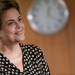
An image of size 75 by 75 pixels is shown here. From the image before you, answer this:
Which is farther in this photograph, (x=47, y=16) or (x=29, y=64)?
(x=47, y=16)

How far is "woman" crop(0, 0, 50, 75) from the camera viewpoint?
1.19 metres

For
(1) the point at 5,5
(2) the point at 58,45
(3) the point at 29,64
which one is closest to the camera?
(1) the point at 5,5

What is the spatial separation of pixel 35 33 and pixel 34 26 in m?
0.09

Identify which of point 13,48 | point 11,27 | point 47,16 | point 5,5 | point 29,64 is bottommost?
point 29,64

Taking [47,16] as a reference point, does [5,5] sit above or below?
below

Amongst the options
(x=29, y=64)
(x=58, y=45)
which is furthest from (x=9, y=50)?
(x=58, y=45)

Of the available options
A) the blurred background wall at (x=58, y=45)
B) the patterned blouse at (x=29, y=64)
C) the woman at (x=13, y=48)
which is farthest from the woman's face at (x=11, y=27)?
the blurred background wall at (x=58, y=45)

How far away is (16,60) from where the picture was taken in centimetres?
128

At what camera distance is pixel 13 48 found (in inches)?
50.0

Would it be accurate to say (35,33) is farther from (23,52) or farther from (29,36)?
(23,52)

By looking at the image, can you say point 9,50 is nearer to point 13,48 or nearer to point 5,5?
point 13,48

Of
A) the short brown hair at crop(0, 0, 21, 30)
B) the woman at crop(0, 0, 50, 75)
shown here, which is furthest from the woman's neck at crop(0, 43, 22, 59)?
the short brown hair at crop(0, 0, 21, 30)

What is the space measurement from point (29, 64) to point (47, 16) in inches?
48.1

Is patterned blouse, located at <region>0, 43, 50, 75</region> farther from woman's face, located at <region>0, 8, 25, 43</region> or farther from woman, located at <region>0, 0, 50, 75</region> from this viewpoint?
woman's face, located at <region>0, 8, 25, 43</region>
